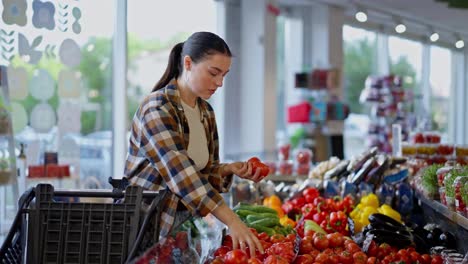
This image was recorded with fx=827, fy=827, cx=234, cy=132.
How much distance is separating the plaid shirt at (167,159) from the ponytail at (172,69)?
0.10 meters

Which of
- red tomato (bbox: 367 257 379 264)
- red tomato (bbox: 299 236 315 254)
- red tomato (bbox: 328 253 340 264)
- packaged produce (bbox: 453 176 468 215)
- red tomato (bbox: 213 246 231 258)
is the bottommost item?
red tomato (bbox: 367 257 379 264)

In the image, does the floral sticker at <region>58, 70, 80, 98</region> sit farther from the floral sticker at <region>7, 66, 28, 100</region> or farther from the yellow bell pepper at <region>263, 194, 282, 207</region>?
the yellow bell pepper at <region>263, 194, 282, 207</region>

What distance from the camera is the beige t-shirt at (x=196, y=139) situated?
10.7ft

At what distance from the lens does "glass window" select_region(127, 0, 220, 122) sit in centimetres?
1001

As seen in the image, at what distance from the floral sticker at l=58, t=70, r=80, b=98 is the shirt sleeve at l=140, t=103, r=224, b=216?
12.8ft

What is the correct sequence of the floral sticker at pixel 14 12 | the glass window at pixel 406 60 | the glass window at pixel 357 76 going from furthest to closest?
the glass window at pixel 406 60 → the glass window at pixel 357 76 → the floral sticker at pixel 14 12

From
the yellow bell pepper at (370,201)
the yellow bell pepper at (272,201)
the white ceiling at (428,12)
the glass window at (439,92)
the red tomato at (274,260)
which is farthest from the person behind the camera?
the glass window at (439,92)

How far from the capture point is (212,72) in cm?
314

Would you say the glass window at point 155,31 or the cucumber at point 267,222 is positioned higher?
the glass window at point 155,31

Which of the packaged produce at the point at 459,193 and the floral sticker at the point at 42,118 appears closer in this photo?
the packaged produce at the point at 459,193

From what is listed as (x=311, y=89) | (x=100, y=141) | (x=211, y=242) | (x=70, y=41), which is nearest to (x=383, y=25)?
(x=311, y=89)

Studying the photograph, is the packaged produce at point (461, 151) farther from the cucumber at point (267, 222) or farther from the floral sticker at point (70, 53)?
the floral sticker at point (70, 53)

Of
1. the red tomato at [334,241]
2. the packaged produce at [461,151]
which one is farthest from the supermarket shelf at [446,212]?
the packaged produce at [461,151]

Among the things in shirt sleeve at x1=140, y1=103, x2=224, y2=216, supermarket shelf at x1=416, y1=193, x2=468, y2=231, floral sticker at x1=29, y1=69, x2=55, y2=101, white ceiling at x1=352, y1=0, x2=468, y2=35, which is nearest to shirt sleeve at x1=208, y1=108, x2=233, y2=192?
shirt sleeve at x1=140, y1=103, x2=224, y2=216
